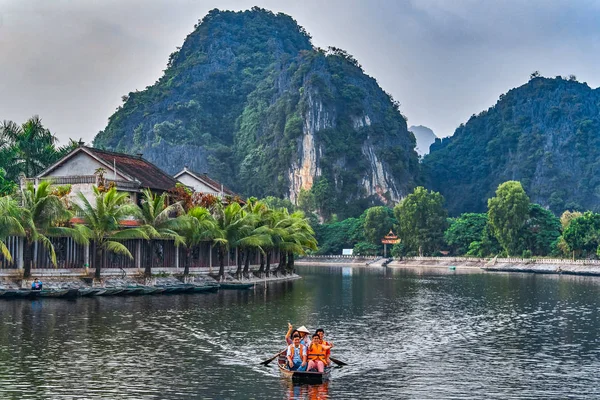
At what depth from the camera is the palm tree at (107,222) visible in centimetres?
5378

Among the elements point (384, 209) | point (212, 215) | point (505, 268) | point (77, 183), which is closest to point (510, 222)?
point (505, 268)

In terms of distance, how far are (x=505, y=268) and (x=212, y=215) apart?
64680 millimetres

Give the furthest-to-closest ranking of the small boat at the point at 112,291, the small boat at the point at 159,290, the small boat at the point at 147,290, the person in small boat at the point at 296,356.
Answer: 1. the small boat at the point at 159,290
2. the small boat at the point at 147,290
3. the small boat at the point at 112,291
4. the person in small boat at the point at 296,356

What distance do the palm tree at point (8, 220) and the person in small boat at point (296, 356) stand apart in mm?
26829

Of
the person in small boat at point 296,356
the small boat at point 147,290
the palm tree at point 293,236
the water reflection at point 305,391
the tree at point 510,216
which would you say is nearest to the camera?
the water reflection at point 305,391

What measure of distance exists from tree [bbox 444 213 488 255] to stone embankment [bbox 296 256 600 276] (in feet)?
15.0

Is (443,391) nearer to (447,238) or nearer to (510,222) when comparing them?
(510,222)

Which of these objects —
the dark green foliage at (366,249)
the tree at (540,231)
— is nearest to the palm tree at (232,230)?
the tree at (540,231)

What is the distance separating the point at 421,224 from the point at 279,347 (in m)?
108

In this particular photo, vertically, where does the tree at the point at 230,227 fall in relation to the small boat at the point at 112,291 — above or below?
above

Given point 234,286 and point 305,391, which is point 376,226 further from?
point 305,391

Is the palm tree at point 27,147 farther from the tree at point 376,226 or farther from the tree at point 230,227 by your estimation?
the tree at point 376,226

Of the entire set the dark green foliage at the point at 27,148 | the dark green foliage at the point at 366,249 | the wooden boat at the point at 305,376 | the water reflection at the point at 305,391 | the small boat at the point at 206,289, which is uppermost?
the dark green foliage at the point at 27,148

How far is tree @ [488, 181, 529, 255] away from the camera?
12344 cm
